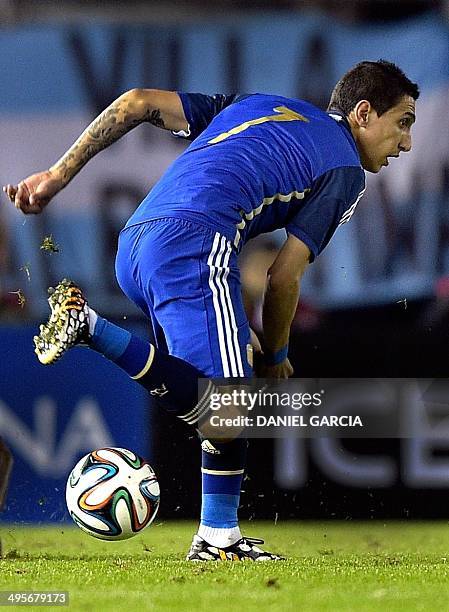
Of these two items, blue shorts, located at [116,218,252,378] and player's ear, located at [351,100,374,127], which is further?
player's ear, located at [351,100,374,127]

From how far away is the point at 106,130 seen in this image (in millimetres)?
4000

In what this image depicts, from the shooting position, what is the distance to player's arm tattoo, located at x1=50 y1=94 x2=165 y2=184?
13.1 ft

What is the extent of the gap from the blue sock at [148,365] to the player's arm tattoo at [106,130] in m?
0.67

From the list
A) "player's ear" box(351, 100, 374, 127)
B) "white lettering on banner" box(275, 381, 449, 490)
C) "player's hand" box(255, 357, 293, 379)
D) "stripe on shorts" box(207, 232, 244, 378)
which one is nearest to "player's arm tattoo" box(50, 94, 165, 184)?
"stripe on shorts" box(207, 232, 244, 378)

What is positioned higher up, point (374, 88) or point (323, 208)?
A: point (374, 88)

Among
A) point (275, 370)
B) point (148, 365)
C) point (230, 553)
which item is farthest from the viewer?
point (275, 370)

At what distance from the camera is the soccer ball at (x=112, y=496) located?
368 centimetres

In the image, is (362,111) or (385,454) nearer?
(362,111)

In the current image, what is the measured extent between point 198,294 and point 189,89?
1.97 metres

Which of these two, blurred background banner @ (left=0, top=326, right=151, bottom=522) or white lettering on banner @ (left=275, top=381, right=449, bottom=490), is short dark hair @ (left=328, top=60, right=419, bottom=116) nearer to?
white lettering on banner @ (left=275, top=381, right=449, bottom=490)

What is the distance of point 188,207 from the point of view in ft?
12.3

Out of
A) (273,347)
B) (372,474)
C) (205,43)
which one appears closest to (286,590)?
(273,347)

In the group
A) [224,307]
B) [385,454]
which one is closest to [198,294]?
[224,307]

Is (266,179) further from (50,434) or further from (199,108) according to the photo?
(50,434)
